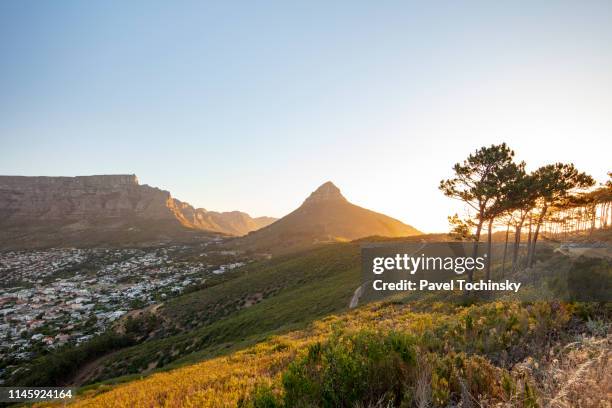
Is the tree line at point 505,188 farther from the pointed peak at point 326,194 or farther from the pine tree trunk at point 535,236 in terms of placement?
the pointed peak at point 326,194

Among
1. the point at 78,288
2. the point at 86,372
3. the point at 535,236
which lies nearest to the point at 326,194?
the point at 78,288

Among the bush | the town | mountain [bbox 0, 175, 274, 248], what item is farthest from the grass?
mountain [bbox 0, 175, 274, 248]

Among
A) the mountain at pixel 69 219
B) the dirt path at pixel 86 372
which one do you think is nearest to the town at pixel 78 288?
the dirt path at pixel 86 372

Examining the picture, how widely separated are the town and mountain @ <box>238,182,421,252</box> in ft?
95.4

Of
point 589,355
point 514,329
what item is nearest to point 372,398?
point 589,355

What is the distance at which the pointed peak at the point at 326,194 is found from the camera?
18462 cm

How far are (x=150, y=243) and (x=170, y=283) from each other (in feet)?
287

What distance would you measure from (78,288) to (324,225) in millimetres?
108322

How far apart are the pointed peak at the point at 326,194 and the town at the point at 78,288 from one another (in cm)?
8530

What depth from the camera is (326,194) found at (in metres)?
188

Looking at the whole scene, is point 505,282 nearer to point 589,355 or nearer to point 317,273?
point 589,355

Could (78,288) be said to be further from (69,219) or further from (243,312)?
(69,219)

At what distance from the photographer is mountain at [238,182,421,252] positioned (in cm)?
12336

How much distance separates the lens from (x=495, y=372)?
14.0ft
